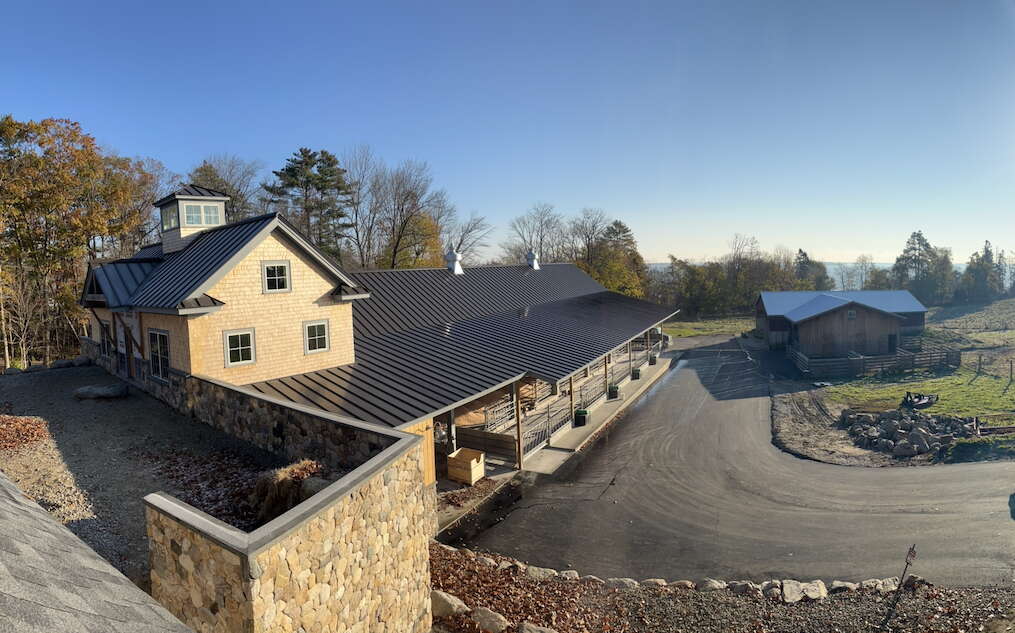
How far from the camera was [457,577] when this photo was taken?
8852 millimetres

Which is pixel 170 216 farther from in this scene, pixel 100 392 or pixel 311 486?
pixel 311 486

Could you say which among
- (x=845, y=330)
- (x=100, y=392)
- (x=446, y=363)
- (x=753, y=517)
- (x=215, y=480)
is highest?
(x=446, y=363)

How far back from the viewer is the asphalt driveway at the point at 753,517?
10.2 meters

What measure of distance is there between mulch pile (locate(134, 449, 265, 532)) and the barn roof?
33.0 metres

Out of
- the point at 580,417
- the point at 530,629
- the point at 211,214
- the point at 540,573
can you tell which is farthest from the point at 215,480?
the point at 580,417

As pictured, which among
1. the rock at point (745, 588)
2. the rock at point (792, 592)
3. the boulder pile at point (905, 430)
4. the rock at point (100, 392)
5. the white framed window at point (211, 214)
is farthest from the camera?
the boulder pile at point (905, 430)

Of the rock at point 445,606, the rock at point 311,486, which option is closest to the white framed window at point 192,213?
the rock at point 311,486

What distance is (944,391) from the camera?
23.9 m

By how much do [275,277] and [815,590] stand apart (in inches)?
530

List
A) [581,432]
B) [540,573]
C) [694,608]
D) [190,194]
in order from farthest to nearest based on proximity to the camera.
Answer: [581,432]
[190,194]
[540,573]
[694,608]

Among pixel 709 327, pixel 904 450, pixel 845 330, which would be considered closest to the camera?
pixel 904 450

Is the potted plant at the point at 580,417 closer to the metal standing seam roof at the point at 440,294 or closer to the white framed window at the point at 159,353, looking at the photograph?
the metal standing seam roof at the point at 440,294

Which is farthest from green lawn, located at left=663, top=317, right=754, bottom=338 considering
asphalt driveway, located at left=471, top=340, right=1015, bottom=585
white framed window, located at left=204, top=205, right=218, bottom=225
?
white framed window, located at left=204, top=205, right=218, bottom=225

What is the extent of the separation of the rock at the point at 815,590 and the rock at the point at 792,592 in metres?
0.08
